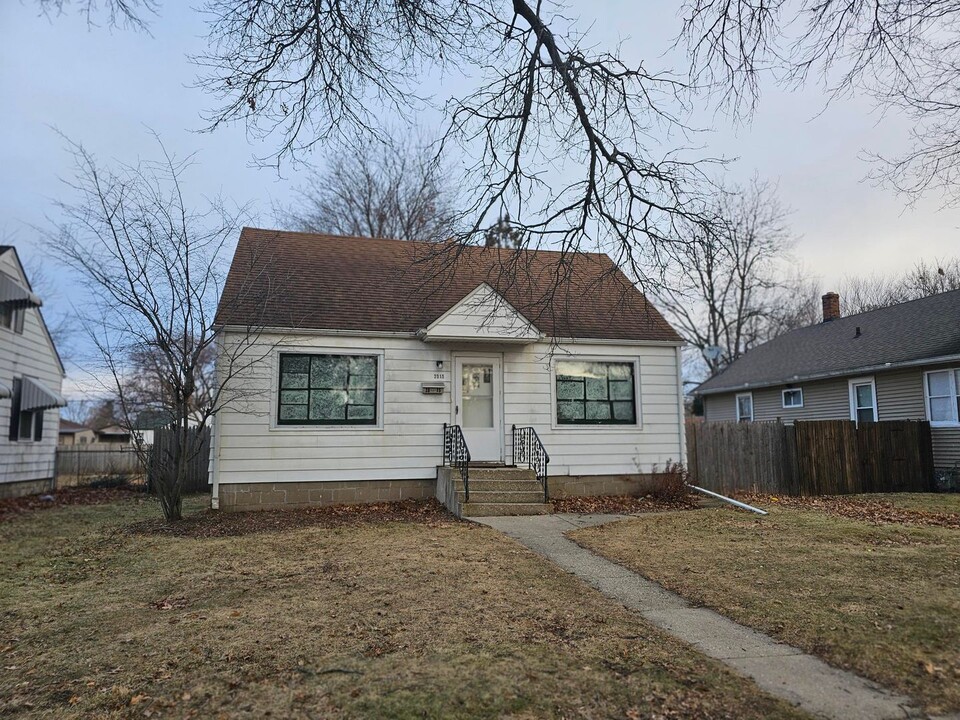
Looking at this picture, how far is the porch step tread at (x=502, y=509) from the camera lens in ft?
34.7

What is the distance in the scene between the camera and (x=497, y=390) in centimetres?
1279

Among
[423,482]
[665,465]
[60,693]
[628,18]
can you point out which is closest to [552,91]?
[628,18]

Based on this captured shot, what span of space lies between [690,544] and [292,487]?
23.5 feet

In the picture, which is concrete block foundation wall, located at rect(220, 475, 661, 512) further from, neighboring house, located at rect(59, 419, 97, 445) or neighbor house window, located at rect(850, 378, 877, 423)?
neighboring house, located at rect(59, 419, 97, 445)

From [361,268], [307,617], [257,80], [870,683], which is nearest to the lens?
[870,683]

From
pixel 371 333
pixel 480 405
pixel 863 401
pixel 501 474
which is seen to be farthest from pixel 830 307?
pixel 371 333

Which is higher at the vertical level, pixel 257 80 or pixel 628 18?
pixel 628 18

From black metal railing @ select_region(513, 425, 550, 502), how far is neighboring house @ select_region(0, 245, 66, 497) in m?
11.5

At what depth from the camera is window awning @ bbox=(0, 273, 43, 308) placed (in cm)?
1461

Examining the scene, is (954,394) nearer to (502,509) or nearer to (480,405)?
(480,405)

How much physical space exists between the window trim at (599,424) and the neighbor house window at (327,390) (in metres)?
3.64

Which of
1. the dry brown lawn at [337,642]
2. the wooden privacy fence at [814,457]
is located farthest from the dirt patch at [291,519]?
the wooden privacy fence at [814,457]

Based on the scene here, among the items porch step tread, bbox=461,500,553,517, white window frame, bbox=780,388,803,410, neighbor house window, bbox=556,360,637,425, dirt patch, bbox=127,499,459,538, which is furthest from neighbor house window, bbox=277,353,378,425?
white window frame, bbox=780,388,803,410

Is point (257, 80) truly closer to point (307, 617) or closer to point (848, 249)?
point (307, 617)
